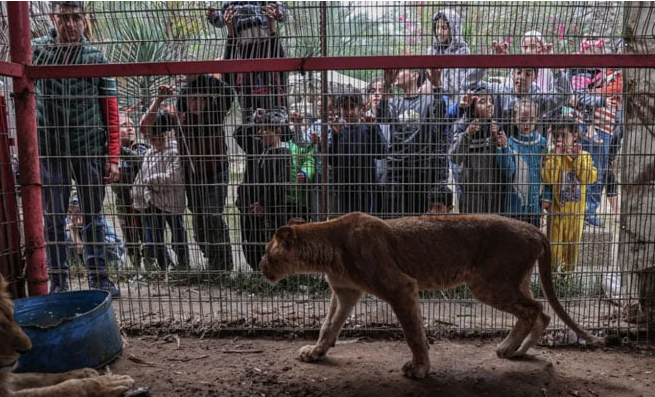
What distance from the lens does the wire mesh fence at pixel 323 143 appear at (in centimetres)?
549

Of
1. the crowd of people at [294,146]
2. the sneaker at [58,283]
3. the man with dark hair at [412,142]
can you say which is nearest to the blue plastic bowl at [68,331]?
the crowd of people at [294,146]

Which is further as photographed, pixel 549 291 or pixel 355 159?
pixel 355 159

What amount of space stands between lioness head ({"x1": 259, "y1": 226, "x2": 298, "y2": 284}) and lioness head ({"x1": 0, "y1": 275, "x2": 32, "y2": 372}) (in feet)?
6.44

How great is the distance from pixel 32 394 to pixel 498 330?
4067 mm

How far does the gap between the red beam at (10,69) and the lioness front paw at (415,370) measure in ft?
14.2

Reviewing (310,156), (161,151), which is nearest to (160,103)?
(161,151)

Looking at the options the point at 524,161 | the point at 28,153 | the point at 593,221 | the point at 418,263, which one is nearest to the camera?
the point at 418,263

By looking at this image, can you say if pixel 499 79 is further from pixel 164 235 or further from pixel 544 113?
pixel 164 235

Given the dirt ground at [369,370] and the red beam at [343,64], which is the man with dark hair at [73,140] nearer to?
the red beam at [343,64]

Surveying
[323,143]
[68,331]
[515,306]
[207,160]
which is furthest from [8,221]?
[515,306]

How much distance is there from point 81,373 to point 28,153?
2210mm

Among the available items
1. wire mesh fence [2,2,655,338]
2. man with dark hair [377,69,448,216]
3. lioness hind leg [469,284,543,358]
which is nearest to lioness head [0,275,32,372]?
wire mesh fence [2,2,655,338]

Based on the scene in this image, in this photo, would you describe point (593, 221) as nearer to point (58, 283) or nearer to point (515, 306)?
point (515, 306)

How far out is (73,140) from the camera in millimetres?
5770
